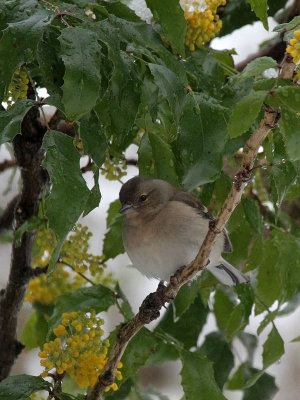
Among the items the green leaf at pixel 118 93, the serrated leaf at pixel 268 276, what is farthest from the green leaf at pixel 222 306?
the green leaf at pixel 118 93

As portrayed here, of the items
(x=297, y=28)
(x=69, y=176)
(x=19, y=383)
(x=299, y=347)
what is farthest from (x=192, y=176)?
(x=299, y=347)

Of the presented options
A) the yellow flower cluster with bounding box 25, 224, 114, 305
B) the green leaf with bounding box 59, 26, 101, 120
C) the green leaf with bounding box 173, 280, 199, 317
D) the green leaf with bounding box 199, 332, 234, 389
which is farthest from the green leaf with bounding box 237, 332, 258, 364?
the green leaf with bounding box 59, 26, 101, 120

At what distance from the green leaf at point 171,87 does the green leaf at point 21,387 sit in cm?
74

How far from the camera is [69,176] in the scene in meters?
1.50

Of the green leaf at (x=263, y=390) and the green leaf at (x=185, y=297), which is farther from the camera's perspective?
the green leaf at (x=263, y=390)

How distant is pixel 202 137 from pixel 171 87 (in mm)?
140

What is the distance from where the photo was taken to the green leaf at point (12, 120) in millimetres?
1487

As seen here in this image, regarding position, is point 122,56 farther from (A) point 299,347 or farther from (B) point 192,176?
(A) point 299,347

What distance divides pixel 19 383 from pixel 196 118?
80 cm

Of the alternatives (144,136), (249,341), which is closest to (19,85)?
(144,136)

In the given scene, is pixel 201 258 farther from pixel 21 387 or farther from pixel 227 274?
pixel 227 274

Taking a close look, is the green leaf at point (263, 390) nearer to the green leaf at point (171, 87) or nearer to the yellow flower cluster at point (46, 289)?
the yellow flower cluster at point (46, 289)

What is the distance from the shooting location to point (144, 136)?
6.53 ft

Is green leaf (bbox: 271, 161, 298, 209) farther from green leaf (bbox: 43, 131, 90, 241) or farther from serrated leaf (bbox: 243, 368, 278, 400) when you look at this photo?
serrated leaf (bbox: 243, 368, 278, 400)
